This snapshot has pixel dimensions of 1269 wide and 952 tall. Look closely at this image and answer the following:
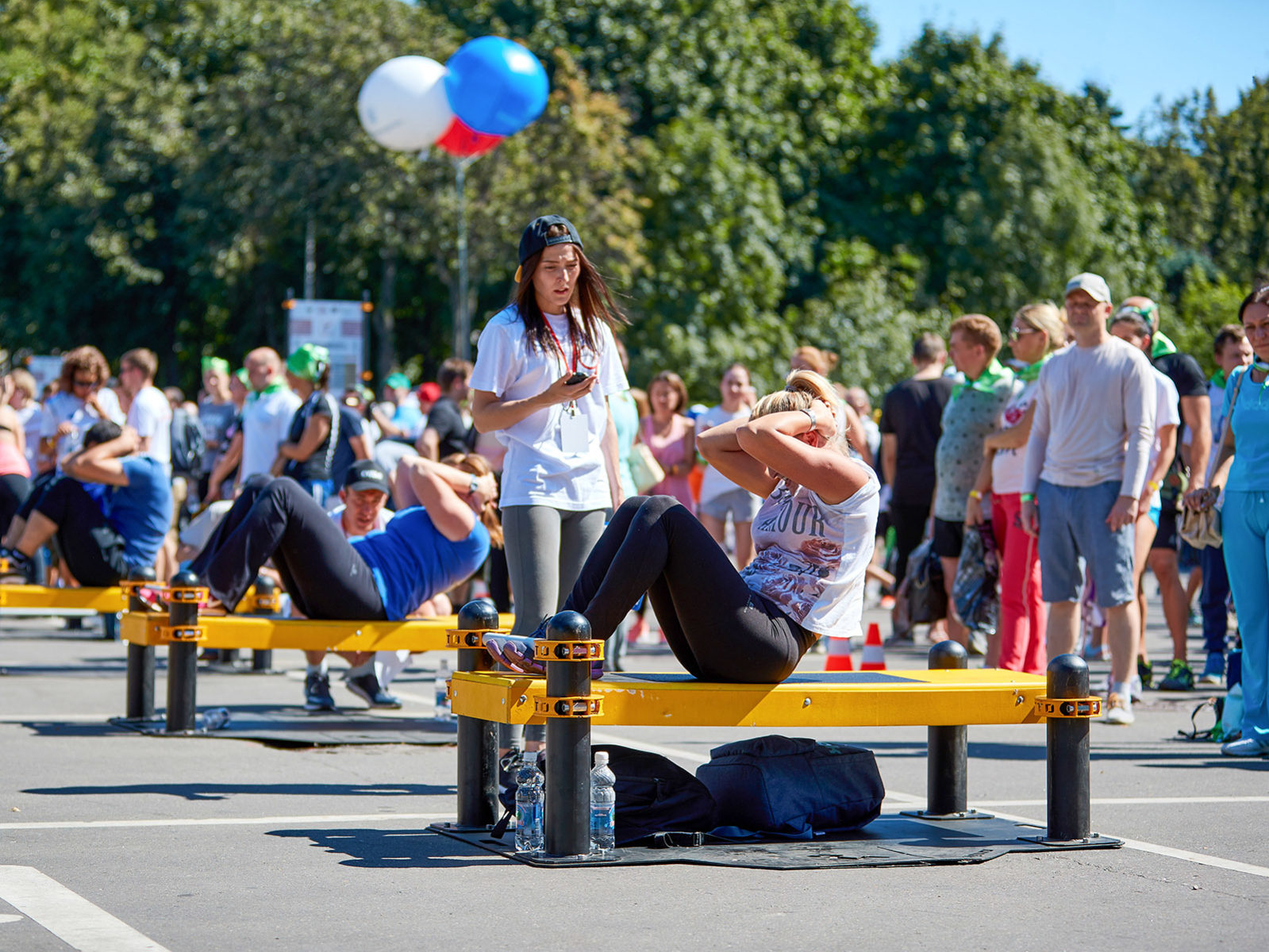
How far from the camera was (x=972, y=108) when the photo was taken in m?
45.0

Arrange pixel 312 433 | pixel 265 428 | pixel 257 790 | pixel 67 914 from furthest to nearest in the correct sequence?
pixel 265 428 → pixel 312 433 → pixel 257 790 → pixel 67 914

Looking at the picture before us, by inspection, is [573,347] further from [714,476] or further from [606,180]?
[606,180]

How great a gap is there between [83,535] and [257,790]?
456cm

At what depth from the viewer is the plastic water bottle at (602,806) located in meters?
5.43

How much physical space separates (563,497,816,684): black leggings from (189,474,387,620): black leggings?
119 inches

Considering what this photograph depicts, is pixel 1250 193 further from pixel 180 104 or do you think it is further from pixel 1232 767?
pixel 1232 767

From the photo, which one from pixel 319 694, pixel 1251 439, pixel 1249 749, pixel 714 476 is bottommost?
pixel 1249 749

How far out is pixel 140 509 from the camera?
11227 millimetres

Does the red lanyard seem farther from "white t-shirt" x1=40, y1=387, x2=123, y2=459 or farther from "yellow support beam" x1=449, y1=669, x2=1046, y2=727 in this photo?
"white t-shirt" x1=40, y1=387, x2=123, y2=459

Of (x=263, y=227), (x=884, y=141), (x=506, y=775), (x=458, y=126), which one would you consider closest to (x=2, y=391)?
(x=458, y=126)

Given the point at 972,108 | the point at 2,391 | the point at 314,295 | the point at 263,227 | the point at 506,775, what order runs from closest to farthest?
the point at 506,775
the point at 2,391
the point at 263,227
the point at 314,295
the point at 972,108

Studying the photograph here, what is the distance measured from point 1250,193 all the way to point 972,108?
38.2 feet

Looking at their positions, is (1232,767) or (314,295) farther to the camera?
(314,295)

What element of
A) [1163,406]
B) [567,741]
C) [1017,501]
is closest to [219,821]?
[567,741]
